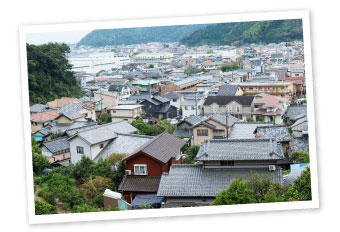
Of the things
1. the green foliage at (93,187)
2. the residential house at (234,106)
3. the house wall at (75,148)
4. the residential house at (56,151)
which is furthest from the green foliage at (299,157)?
the residential house at (234,106)

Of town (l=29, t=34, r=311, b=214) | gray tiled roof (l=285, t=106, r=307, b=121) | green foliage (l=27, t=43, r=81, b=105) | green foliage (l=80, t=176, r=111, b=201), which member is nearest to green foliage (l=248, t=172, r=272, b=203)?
town (l=29, t=34, r=311, b=214)

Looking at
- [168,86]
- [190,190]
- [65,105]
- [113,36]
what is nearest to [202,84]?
[168,86]

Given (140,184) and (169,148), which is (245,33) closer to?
(169,148)

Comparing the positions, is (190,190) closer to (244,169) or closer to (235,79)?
(244,169)

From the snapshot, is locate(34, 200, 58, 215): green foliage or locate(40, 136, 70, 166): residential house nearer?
locate(34, 200, 58, 215): green foliage

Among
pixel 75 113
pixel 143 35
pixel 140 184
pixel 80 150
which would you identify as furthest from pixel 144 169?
pixel 143 35

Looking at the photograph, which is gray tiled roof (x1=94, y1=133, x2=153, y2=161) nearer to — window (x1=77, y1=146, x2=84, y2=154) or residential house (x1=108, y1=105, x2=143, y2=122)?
window (x1=77, y1=146, x2=84, y2=154)
